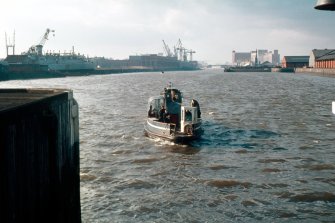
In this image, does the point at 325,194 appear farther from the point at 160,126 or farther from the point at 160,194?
the point at 160,126

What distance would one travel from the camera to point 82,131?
3406cm

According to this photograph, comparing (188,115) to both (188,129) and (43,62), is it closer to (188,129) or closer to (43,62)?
(188,129)

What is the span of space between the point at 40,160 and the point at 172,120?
22970mm

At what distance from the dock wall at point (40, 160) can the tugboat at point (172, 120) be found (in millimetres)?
16425

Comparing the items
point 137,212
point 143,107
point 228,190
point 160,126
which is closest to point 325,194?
point 228,190

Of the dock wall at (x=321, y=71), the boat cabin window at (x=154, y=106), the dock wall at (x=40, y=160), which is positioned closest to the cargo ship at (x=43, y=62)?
the dock wall at (x=321, y=71)

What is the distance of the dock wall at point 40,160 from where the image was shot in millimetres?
6893

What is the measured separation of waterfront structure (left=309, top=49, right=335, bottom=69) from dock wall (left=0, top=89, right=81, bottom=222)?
473 feet

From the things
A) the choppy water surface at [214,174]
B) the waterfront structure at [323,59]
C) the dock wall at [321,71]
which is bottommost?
the choppy water surface at [214,174]

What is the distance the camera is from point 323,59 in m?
154

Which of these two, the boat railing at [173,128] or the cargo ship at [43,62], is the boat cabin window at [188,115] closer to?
the boat railing at [173,128]

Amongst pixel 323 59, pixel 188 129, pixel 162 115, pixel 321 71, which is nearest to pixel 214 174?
pixel 188 129

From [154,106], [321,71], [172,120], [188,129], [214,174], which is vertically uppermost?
[321,71]

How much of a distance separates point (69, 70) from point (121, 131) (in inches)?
6305
